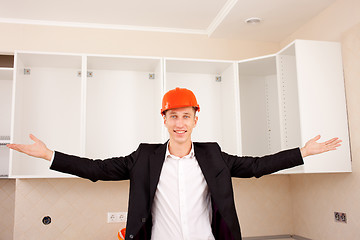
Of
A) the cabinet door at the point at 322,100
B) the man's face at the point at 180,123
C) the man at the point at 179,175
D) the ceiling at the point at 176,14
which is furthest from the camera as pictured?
the ceiling at the point at 176,14

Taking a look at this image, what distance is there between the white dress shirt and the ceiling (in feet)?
4.86

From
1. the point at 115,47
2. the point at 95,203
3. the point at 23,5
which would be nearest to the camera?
the point at 23,5

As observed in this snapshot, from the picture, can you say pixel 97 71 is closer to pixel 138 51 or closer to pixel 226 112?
pixel 138 51

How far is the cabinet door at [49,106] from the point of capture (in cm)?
280

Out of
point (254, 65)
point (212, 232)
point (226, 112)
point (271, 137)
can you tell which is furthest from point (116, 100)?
point (212, 232)

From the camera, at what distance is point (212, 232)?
1.69 metres

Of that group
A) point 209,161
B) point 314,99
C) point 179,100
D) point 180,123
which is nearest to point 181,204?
point 209,161

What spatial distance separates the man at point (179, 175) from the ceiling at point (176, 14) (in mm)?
1304

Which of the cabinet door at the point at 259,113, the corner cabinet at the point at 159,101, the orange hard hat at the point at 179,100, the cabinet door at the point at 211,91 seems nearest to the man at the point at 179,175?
the orange hard hat at the point at 179,100

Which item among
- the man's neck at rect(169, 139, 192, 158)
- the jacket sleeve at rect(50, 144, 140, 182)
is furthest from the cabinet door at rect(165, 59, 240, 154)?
the jacket sleeve at rect(50, 144, 140, 182)

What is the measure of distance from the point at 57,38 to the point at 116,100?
0.74 meters

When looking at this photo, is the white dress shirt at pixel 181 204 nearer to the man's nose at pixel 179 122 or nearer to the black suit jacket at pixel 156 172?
the black suit jacket at pixel 156 172

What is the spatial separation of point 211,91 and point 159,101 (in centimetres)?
65

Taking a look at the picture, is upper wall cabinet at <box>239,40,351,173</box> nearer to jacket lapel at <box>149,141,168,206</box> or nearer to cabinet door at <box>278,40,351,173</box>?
cabinet door at <box>278,40,351,173</box>
